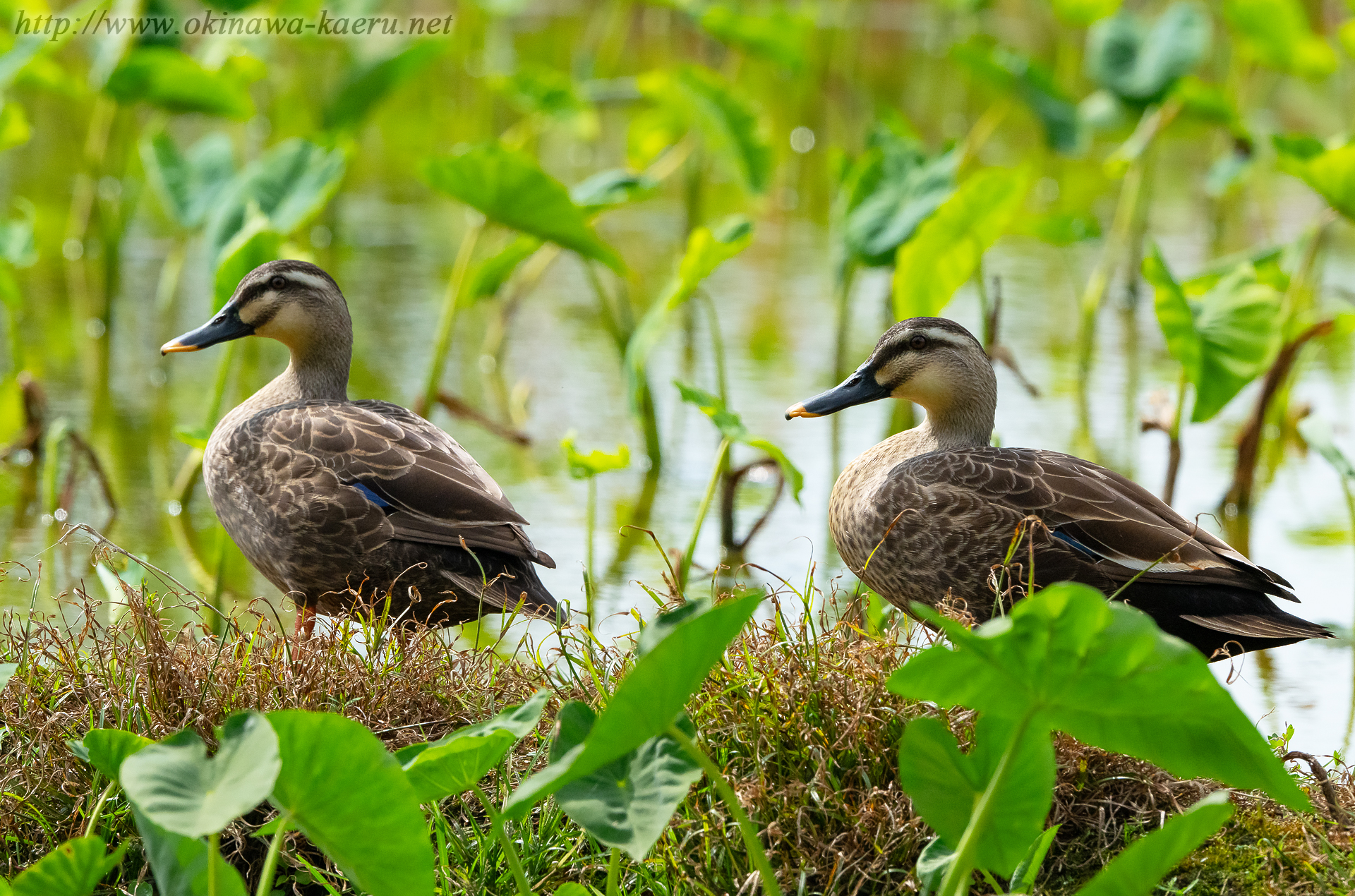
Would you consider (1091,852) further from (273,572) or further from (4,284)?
(4,284)

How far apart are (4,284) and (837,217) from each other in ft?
11.6

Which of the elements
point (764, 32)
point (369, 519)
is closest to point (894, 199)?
point (764, 32)

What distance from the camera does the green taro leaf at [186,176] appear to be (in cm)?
694

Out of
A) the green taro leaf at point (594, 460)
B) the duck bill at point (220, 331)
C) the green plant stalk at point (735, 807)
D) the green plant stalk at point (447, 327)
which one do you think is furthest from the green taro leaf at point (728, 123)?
the green plant stalk at point (735, 807)

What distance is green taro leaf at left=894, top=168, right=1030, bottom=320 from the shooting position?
5.78 metres

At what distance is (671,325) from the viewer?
8.82 meters

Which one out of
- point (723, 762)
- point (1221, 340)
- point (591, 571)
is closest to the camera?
point (723, 762)

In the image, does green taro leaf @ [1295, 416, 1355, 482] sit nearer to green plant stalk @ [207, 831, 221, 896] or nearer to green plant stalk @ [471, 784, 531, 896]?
green plant stalk @ [471, 784, 531, 896]

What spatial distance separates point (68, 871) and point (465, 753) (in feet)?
2.24

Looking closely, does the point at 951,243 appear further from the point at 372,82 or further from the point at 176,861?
the point at 176,861

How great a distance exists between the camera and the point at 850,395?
15.0 ft

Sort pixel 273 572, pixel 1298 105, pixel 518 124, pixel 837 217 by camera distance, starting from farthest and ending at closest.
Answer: pixel 1298 105
pixel 518 124
pixel 837 217
pixel 273 572

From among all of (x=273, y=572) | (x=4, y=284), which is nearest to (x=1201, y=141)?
(x=4, y=284)

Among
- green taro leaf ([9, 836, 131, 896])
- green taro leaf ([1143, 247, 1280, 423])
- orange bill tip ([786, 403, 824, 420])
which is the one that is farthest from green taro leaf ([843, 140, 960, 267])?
green taro leaf ([9, 836, 131, 896])
